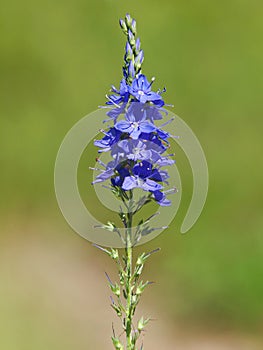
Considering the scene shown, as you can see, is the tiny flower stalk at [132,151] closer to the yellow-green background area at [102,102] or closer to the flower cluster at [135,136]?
the flower cluster at [135,136]

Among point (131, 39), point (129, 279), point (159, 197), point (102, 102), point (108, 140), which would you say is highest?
point (102, 102)

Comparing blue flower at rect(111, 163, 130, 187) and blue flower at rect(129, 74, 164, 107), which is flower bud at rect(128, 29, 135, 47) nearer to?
blue flower at rect(129, 74, 164, 107)

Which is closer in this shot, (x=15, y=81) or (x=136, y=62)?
(x=136, y=62)

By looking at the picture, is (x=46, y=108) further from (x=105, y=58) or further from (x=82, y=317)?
(x=82, y=317)

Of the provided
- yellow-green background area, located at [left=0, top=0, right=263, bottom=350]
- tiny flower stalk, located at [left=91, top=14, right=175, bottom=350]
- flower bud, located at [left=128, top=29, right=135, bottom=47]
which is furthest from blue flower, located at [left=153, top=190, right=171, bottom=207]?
yellow-green background area, located at [left=0, top=0, right=263, bottom=350]

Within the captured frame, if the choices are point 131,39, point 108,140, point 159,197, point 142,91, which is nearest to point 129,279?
point 159,197

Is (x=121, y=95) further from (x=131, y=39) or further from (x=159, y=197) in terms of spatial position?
(x=159, y=197)

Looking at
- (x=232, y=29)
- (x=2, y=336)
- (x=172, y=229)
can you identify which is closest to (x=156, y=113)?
(x=2, y=336)

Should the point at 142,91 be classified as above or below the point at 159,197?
above
